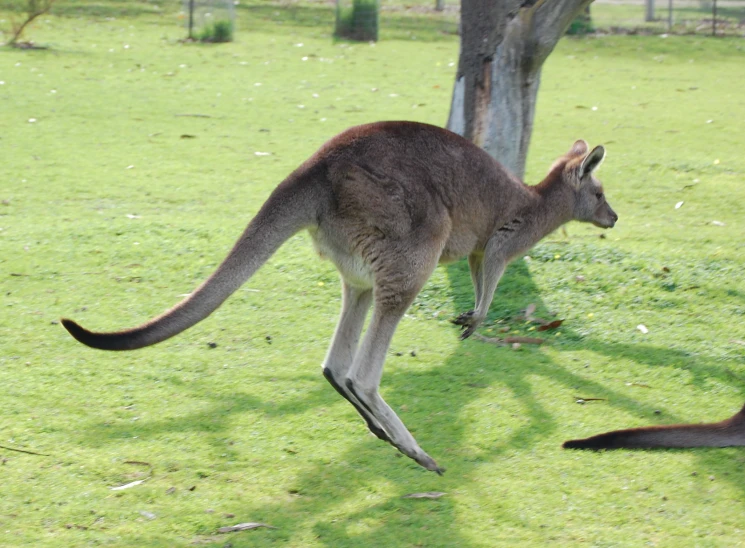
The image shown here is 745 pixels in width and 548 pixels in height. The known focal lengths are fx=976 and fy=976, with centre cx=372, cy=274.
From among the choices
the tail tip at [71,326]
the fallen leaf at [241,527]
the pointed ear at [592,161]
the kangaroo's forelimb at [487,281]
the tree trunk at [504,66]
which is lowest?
the fallen leaf at [241,527]

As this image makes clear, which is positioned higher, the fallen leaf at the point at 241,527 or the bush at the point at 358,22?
the bush at the point at 358,22

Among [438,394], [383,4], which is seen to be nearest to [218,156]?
[438,394]

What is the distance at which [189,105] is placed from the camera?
10.2 m

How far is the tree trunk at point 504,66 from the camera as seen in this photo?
5.16 m

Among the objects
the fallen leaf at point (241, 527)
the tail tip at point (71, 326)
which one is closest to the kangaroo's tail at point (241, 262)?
the tail tip at point (71, 326)

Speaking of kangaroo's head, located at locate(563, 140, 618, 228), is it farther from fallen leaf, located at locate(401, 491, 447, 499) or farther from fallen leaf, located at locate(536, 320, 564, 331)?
fallen leaf, located at locate(401, 491, 447, 499)

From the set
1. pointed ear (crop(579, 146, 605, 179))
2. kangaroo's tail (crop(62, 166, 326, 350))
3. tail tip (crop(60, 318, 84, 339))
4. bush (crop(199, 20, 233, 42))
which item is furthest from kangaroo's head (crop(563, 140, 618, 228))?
bush (crop(199, 20, 233, 42))

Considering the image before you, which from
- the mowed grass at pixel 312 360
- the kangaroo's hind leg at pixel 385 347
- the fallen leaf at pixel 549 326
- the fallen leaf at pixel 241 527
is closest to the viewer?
the fallen leaf at pixel 241 527

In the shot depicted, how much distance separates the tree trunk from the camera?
5.16 metres

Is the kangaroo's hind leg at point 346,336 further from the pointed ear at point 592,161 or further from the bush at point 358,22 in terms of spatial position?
the bush at point 358,22

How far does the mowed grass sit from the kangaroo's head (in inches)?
25.4

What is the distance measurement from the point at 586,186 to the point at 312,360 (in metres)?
1.57

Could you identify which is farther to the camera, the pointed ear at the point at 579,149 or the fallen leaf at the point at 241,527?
the pointed ear at the point at 579,149

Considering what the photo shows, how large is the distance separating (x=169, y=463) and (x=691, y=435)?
2.04 m
